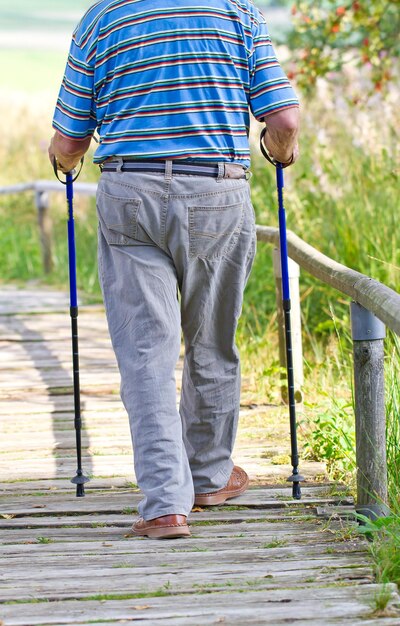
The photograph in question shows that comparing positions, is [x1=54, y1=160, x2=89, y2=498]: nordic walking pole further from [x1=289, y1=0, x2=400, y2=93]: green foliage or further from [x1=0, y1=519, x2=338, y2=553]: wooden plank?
[x1=289, y1=0, x2=400, y2=93]: green foliage

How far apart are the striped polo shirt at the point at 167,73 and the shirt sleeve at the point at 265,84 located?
0.08ft

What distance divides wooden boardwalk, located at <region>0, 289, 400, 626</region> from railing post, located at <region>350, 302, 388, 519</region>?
0.41 feet

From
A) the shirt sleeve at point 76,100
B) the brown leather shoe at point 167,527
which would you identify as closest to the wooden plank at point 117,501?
the brown leather shoe at point 167,527

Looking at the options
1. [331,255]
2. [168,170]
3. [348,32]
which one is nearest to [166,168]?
[168,170]

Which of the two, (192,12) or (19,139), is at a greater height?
(19,139)

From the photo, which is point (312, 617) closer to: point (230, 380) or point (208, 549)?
point (208, 549)

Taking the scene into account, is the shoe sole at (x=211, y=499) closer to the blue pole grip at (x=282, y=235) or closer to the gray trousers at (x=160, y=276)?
the gray trousers at (x=160, y=276)

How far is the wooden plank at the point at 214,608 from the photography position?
110 inches

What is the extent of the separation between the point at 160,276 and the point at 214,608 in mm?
1070

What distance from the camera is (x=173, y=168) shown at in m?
3.42

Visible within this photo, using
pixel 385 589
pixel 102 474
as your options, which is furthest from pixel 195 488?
pixel 385 589

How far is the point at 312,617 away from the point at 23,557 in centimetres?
100

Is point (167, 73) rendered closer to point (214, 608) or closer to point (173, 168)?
point (173, 168)

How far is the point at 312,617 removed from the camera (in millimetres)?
2785
